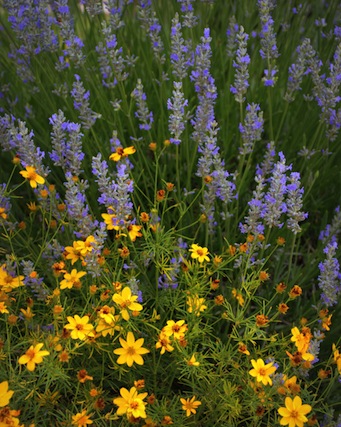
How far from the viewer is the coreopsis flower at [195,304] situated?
6.49 ft

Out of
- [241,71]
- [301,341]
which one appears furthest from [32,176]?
[301,341]

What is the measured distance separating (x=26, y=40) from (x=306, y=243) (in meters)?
1.61

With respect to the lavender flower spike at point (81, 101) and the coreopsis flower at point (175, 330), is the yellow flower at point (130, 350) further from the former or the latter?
the lavender flower spike at point (81, 101)

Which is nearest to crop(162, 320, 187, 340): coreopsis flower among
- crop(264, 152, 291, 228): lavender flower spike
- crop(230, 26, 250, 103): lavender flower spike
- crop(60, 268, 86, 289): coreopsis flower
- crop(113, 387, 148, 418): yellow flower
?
crop(113, 387, 148, 418): yellow flower

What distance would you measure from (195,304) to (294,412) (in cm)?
46

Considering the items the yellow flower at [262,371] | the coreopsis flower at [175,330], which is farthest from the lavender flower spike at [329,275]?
the coreopsis flower at [175,330]

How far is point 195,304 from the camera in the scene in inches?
78.3

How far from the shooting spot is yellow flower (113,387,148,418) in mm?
1712

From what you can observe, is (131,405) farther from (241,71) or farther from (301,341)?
(241,71)

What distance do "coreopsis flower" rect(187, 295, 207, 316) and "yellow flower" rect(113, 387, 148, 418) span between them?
341mm

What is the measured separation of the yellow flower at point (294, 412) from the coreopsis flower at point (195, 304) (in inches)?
15.9

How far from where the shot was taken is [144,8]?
277 cm

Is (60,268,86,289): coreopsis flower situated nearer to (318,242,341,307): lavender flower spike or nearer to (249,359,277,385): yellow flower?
(249,359,277,385): yellow flower

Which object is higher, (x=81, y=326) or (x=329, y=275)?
(x=329, y=275)
